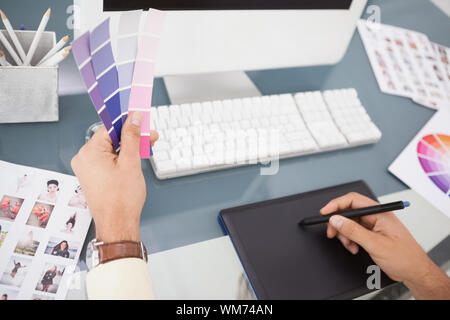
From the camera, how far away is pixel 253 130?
0.68m

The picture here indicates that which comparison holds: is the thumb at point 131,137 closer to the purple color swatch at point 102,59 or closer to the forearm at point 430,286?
the purple color swatch at point 102,59

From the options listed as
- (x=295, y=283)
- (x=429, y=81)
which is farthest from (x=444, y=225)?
(x=429, y=81)

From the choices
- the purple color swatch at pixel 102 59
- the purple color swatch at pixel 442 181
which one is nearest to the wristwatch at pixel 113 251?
the purple color swatch at pixel 102 59

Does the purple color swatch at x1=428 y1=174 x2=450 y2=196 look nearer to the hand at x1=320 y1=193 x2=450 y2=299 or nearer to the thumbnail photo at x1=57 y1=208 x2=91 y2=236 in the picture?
Result: the hand at x1=320 y1=193 x2=450 y2=299

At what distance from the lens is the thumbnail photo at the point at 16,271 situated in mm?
470

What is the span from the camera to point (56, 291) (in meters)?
0.48

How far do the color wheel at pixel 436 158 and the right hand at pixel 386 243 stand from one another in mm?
224

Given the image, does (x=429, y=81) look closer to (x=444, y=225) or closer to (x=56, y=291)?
(x=444, y=225)

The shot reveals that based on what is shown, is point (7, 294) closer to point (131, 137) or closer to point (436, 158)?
point (131, 137)

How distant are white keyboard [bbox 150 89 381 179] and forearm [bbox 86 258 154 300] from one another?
0.63ft

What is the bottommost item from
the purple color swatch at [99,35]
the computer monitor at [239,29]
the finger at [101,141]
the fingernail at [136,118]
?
the finger at [101,141]
